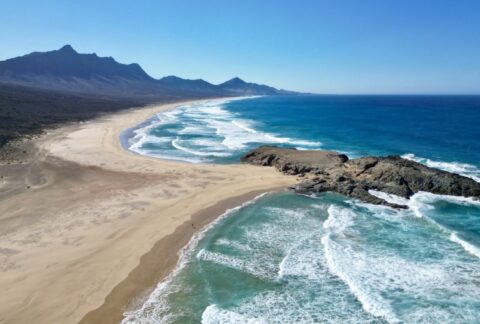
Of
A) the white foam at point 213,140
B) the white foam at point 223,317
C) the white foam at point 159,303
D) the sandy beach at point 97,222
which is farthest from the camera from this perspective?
the white foam at point 213,140

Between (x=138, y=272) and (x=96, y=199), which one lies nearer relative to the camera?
(x=138, y=272)

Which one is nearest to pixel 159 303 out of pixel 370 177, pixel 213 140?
pixel 370 177

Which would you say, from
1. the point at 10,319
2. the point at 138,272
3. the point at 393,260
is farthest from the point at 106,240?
the point at 393,260

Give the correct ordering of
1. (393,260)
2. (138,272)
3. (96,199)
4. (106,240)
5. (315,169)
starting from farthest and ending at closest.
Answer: (315,169), (96,199), (106,240), (393,260), (138,272)

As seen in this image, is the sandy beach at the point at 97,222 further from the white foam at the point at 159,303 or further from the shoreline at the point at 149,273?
the white foam at the point at 159,303

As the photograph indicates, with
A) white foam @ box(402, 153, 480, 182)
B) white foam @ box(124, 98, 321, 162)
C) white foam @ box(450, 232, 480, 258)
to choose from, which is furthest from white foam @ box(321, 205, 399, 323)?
white foam @ box(124, 98, 321, 162)

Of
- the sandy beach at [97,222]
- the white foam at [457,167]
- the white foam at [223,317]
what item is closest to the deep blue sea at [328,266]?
the white foam at [223,317]

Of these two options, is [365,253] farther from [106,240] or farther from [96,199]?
[96,199]
